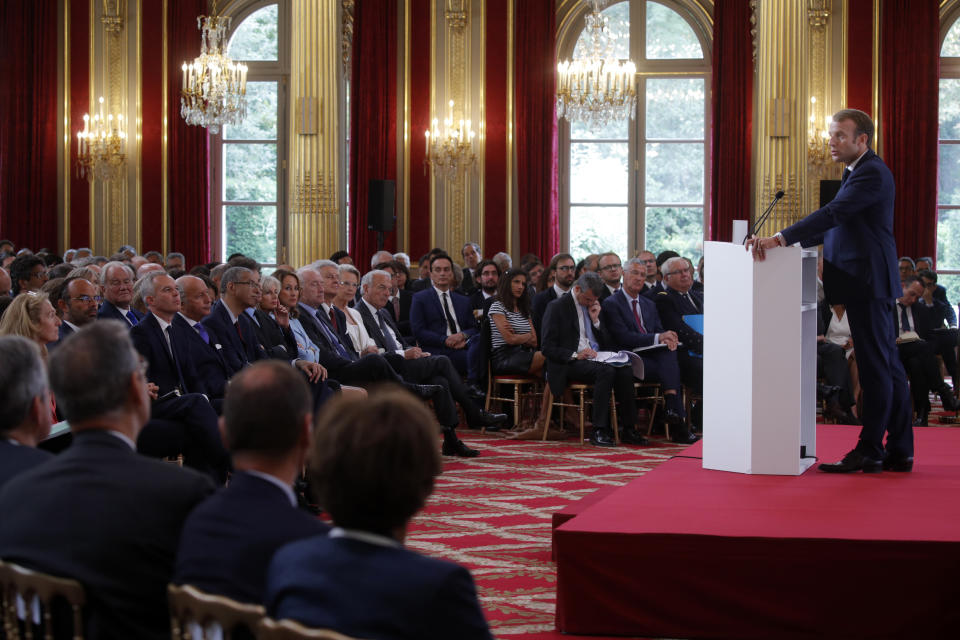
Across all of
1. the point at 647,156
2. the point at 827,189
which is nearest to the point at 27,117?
the point at 647,156

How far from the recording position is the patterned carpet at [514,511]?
3.89m

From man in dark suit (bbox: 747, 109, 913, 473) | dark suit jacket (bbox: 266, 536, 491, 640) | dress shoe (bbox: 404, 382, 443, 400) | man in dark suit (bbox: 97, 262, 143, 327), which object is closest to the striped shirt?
dress shoe (bbox: 404, 382, 443, 400)

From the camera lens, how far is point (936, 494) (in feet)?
13.8

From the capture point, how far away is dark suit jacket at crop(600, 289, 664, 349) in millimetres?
8117

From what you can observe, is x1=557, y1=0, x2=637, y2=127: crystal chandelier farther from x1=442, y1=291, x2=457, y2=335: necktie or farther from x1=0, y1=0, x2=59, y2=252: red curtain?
x1=0, y1=0, x2=59, y2=252: red curtain

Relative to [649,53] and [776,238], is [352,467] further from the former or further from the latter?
[649,53]

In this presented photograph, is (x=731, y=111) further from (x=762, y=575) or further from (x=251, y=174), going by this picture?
(x=762, y=575)

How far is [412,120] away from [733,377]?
9302mm

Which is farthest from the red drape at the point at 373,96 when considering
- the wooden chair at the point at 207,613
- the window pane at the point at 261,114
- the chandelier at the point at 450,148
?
the wooden chair at the point at 207,613

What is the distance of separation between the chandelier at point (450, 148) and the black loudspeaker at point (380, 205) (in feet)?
2.63

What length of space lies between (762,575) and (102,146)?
11.7 metres

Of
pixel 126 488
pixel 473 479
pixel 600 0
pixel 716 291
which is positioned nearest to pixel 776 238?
pixel 716 291

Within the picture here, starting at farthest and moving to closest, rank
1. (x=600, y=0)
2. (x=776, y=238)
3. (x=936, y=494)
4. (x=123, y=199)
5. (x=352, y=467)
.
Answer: (x=123, y=199), (x=600, y=0), (x=776, y=238), (x=936, y=494), (x=352, y=467)

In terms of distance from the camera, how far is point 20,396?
2336mm
